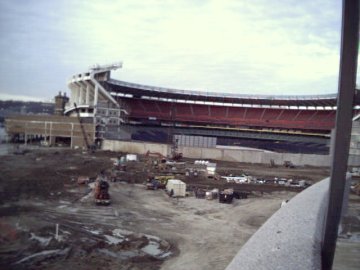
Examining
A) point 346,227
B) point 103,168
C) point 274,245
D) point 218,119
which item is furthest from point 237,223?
point 218,119

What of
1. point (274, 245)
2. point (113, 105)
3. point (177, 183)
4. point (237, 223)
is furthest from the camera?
point (113, 105)

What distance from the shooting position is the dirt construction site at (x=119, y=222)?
12484 millimetres

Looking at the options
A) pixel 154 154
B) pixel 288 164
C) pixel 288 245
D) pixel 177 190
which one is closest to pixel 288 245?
pixel 288 245

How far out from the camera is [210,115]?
71.7 meters

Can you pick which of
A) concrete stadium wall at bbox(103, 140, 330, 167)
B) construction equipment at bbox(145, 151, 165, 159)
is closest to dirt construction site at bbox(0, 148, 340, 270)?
construction equipment at bbox(145, 151, 165, 159)

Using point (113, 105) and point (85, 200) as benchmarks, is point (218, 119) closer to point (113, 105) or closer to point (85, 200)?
point (113, 105)

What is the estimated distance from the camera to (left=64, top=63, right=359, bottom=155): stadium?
197 ft

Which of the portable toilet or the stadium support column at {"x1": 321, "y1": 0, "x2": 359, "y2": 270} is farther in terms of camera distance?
the portable toilet

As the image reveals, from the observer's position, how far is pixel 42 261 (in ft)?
38.5

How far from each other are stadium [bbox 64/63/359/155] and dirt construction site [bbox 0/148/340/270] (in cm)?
2934

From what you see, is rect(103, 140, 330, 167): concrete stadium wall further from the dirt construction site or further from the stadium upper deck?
the stadium upper deck

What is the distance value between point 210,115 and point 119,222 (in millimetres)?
56017

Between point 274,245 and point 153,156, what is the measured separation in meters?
39.5

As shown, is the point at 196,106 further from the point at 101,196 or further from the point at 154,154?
the point at 101,196
